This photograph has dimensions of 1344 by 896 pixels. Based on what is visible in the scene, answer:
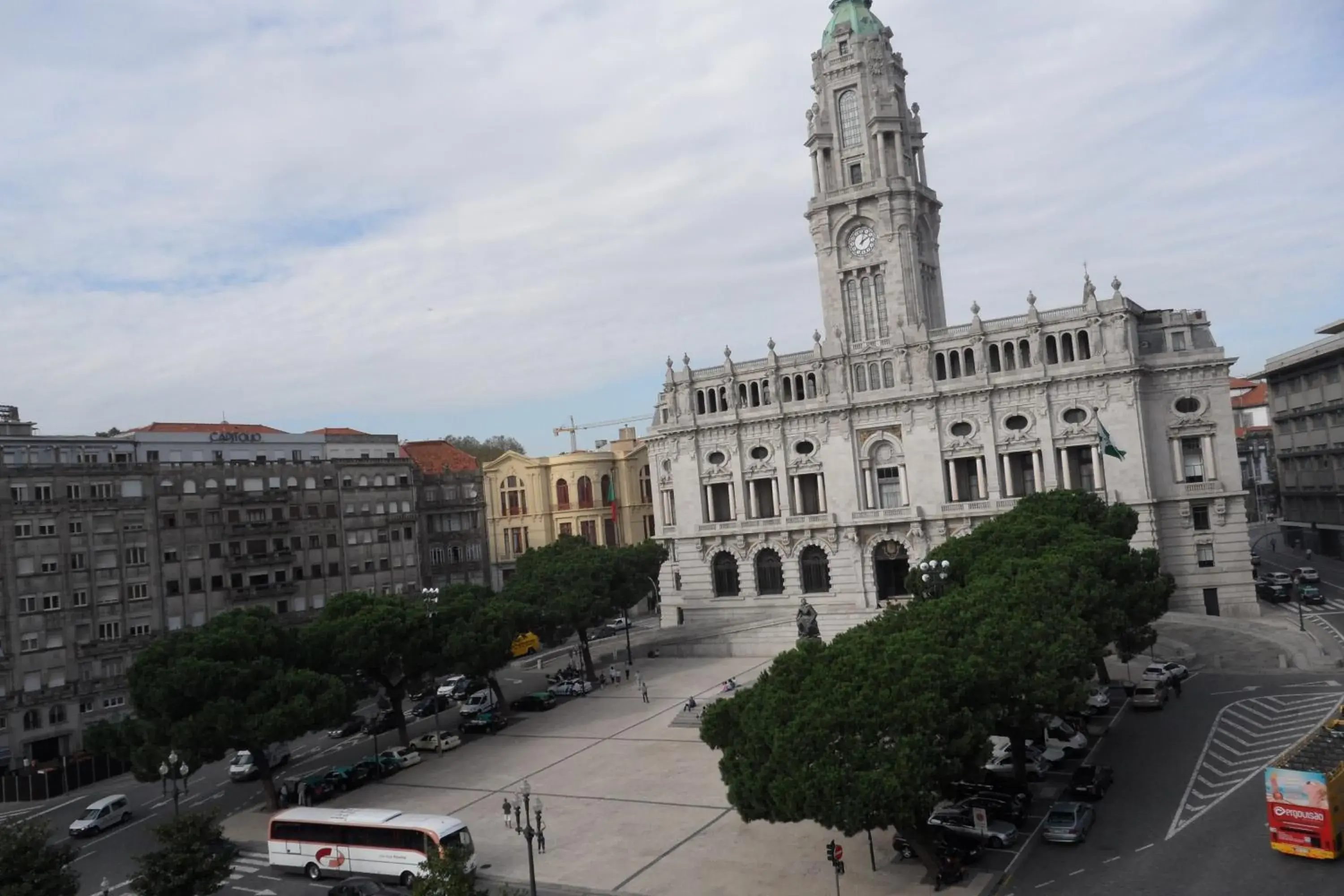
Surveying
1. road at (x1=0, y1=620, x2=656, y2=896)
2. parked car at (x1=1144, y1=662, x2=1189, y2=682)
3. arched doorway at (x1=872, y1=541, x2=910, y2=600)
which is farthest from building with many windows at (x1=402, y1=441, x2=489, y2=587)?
parked car at (x1=1144, y1=662, x2=1189, y2=682)

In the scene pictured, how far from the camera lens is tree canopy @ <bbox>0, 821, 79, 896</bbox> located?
30219 millimetres

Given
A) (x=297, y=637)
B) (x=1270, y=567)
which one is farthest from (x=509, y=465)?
(x=1270, y=567)

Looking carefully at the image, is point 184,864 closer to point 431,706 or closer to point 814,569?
point 431,706

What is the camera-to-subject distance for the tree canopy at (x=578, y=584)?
69625 millimetres

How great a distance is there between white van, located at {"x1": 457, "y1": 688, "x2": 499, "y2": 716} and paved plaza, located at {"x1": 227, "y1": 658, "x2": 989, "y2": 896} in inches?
91.4

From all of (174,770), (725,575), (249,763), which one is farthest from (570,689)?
(174,770)

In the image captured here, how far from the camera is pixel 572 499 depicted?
383 ft

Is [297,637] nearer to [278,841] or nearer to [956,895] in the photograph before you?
[278,841]

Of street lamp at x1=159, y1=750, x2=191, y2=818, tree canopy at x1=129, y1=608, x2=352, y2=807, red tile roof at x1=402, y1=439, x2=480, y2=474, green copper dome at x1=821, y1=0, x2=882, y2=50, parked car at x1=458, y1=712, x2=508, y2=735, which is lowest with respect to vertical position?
parked car at x1=458, y1=712, x2=508, y2=735

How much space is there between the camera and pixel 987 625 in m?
37.2

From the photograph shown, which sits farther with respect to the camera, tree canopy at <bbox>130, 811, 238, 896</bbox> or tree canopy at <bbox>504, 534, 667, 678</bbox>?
tree canopy at <bbox>504, 534, 667, 678</bbox>

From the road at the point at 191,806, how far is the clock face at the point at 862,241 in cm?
4534

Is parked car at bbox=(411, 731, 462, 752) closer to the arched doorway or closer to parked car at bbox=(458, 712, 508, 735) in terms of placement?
parked car at bbox=(458, 712, 508, 735)

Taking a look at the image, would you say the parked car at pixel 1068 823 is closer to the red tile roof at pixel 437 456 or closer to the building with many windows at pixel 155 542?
the building with many windows at pixel 155 542
